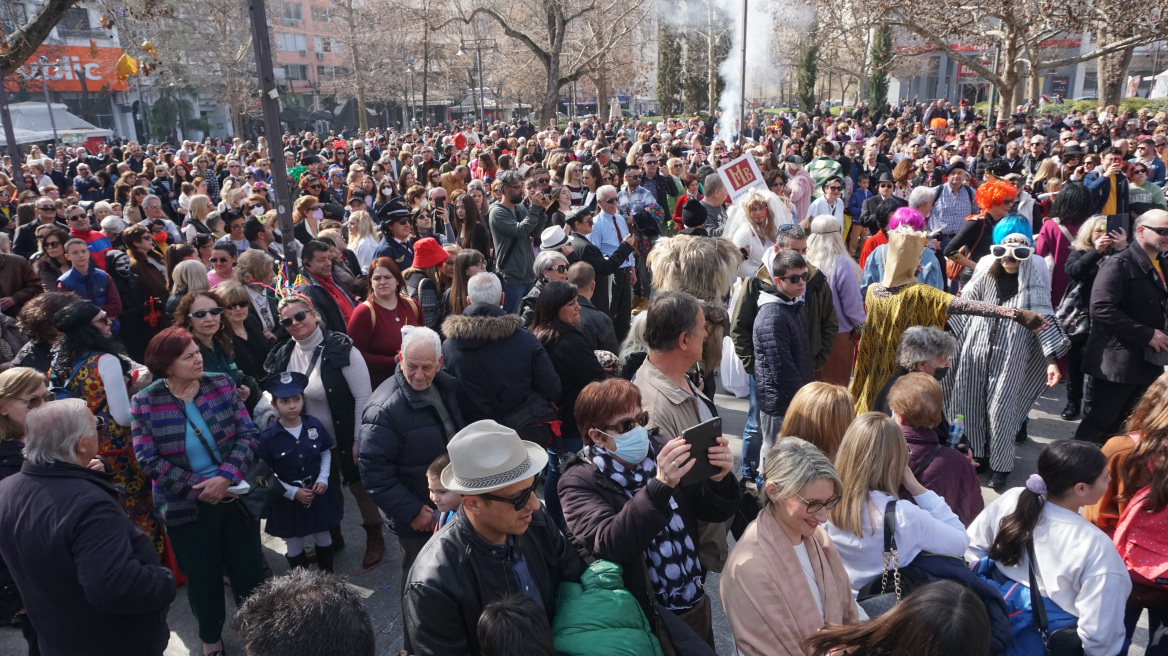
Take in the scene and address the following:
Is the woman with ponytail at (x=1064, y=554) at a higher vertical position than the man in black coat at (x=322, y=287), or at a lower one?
lower

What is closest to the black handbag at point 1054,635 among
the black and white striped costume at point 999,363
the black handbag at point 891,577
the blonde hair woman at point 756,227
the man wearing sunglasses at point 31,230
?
the black handbag at point 891,577

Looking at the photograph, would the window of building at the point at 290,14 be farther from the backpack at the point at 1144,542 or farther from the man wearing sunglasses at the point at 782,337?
the backpack at the point at 1144,542

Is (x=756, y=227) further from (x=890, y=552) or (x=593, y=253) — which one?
(x=890, y=552)

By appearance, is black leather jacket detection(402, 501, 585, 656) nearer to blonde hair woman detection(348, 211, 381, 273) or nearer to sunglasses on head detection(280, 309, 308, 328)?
sunglasses on head detection(280, 309, 308, 328)

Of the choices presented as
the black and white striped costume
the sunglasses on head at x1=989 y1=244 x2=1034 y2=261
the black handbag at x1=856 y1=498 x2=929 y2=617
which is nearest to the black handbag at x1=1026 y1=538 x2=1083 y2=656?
the black handbag at x1=856 y1=498 x2=929 y2=617

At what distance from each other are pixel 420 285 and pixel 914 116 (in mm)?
32917

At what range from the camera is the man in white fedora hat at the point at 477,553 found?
7.23ft

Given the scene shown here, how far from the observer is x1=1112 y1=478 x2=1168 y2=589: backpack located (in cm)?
312

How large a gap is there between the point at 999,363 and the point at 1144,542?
2.20m

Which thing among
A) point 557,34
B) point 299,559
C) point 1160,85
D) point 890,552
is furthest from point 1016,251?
point 1160,85

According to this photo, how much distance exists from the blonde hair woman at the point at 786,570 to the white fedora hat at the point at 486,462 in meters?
0.75

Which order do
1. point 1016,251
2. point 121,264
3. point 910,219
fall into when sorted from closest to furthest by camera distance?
point 1016,251
point 121,264
point 910,219

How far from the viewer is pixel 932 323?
5.14m

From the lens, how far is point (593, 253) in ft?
22.4
